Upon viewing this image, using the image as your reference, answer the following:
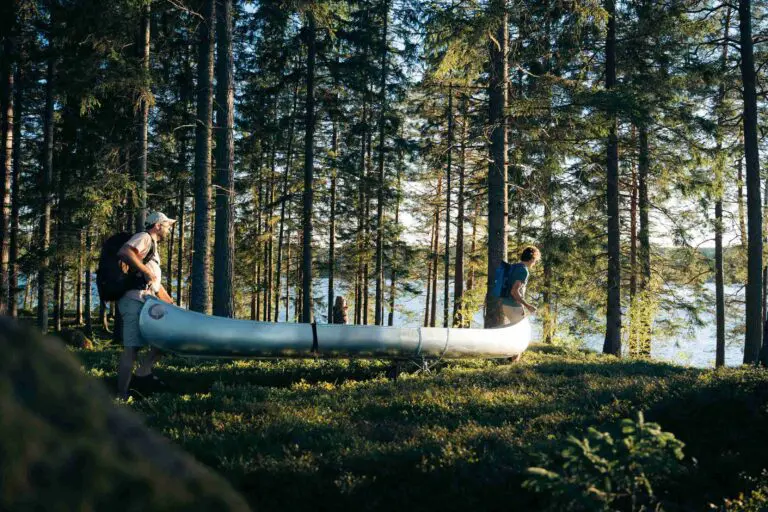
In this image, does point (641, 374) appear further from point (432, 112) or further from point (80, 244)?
point (432, 112)

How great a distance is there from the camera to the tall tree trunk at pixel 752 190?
1447 centimetres

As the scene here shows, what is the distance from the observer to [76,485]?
786 mm

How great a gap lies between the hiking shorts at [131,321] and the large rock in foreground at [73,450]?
636 centimetres

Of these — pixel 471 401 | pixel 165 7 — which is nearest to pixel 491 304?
pixel 471 401

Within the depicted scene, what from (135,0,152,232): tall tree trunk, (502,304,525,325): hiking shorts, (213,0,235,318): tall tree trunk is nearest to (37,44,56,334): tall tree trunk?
(135,0,152,232): tall tree trunk

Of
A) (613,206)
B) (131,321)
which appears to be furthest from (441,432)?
(613,206)

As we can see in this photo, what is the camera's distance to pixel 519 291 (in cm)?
1027

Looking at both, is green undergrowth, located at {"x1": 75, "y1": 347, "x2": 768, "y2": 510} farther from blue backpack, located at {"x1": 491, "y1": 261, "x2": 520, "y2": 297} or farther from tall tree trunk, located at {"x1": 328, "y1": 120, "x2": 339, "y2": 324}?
tall tree trunk, located at {"x1": 328, "y1": 120, "x2": 339, "y2": 324}

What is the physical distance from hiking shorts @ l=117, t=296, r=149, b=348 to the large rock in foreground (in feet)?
20.9

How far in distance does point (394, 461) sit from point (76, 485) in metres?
3.74

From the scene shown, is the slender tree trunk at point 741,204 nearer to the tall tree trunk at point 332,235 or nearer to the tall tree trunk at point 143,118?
the tall tree trunk at point 332,235

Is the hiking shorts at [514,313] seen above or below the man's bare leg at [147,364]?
above

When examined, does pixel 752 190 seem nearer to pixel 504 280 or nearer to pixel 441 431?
pixel 504 280

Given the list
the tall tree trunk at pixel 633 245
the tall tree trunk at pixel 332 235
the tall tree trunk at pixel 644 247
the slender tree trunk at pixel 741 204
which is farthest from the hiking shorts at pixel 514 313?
the slender tree trunk at pixel 741 204
